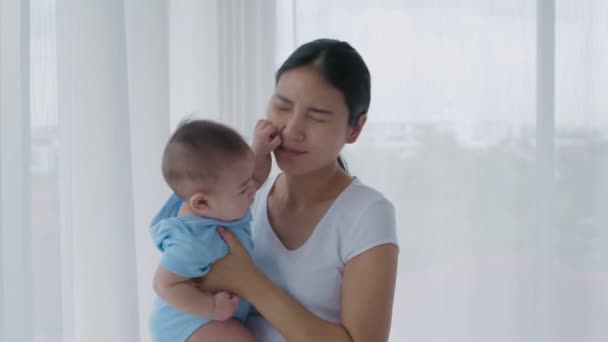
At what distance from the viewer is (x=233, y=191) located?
148cm

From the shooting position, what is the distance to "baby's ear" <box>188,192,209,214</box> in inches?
57.8

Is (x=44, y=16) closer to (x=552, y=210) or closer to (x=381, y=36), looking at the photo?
(x=381, y=36)

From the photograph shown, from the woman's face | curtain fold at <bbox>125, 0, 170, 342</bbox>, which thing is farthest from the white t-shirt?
curtain fold at <bbox>125, 0, 170, 342</bbox>

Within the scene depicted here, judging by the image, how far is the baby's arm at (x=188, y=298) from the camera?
145 centimetres

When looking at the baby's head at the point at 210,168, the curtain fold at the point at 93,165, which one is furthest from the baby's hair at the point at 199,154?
the curtain fold at the point at 93,165

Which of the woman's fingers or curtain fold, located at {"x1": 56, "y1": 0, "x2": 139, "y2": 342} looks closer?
the woman's fingers

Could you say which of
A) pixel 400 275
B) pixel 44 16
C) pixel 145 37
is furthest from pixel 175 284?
pixel 400 275

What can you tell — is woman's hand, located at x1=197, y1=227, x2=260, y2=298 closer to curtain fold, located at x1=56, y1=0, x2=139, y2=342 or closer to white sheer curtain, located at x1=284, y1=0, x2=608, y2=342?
curtain fold, located at x1=56, y1=0, x2=139, y2=342

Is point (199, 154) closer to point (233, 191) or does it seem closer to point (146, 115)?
point (233, 191)

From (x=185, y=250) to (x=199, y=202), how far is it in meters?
0.09

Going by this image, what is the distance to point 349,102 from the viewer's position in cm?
155

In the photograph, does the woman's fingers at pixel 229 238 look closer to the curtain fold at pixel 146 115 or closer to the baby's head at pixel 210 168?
the baby's head at pixel 210 168

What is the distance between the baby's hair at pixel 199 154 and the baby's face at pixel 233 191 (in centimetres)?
1

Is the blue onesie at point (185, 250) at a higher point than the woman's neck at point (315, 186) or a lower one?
lower
